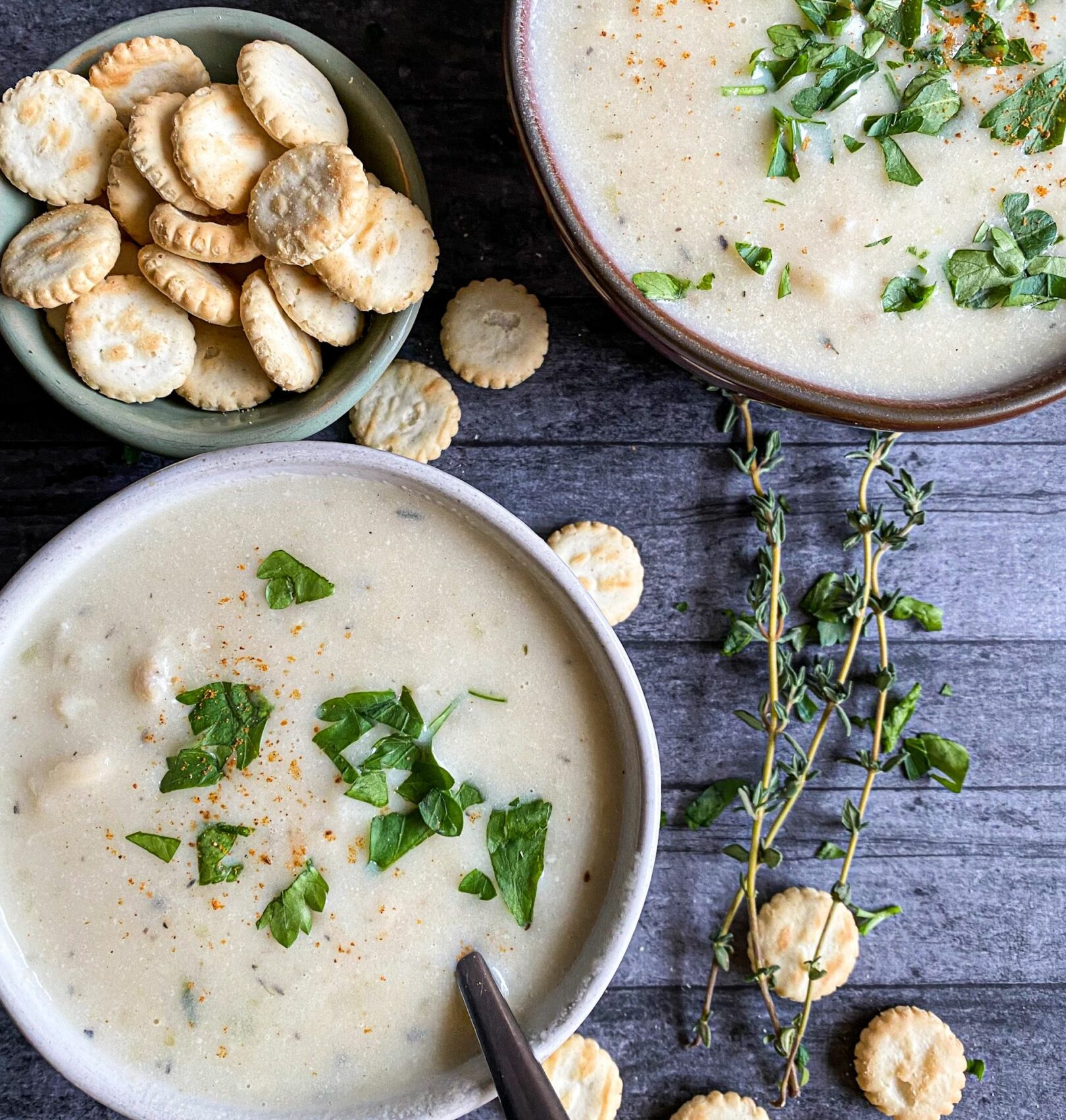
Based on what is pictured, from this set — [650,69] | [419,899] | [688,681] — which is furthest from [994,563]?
[419,899]

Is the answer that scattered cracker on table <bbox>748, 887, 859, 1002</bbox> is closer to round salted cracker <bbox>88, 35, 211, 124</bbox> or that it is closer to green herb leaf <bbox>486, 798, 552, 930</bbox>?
green herb leaf <bbox>486, 798, 552, 930</bbox>

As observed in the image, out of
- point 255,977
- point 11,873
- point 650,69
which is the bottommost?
point 255,977

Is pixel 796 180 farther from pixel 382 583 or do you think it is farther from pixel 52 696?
pixel 52 696

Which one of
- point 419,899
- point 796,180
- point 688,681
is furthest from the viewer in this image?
point 688,681

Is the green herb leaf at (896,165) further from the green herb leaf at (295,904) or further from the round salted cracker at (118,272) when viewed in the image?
the green herb leaf at (295,904)

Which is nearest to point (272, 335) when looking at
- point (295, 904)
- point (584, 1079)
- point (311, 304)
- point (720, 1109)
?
point (311, 304)

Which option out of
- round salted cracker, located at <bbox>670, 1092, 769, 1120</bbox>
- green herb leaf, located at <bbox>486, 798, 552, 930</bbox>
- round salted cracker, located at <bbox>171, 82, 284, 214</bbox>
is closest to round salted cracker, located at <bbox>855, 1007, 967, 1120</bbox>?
round salted cracker, located at <bbox>670, 1092, 769, 1120</bbox>
